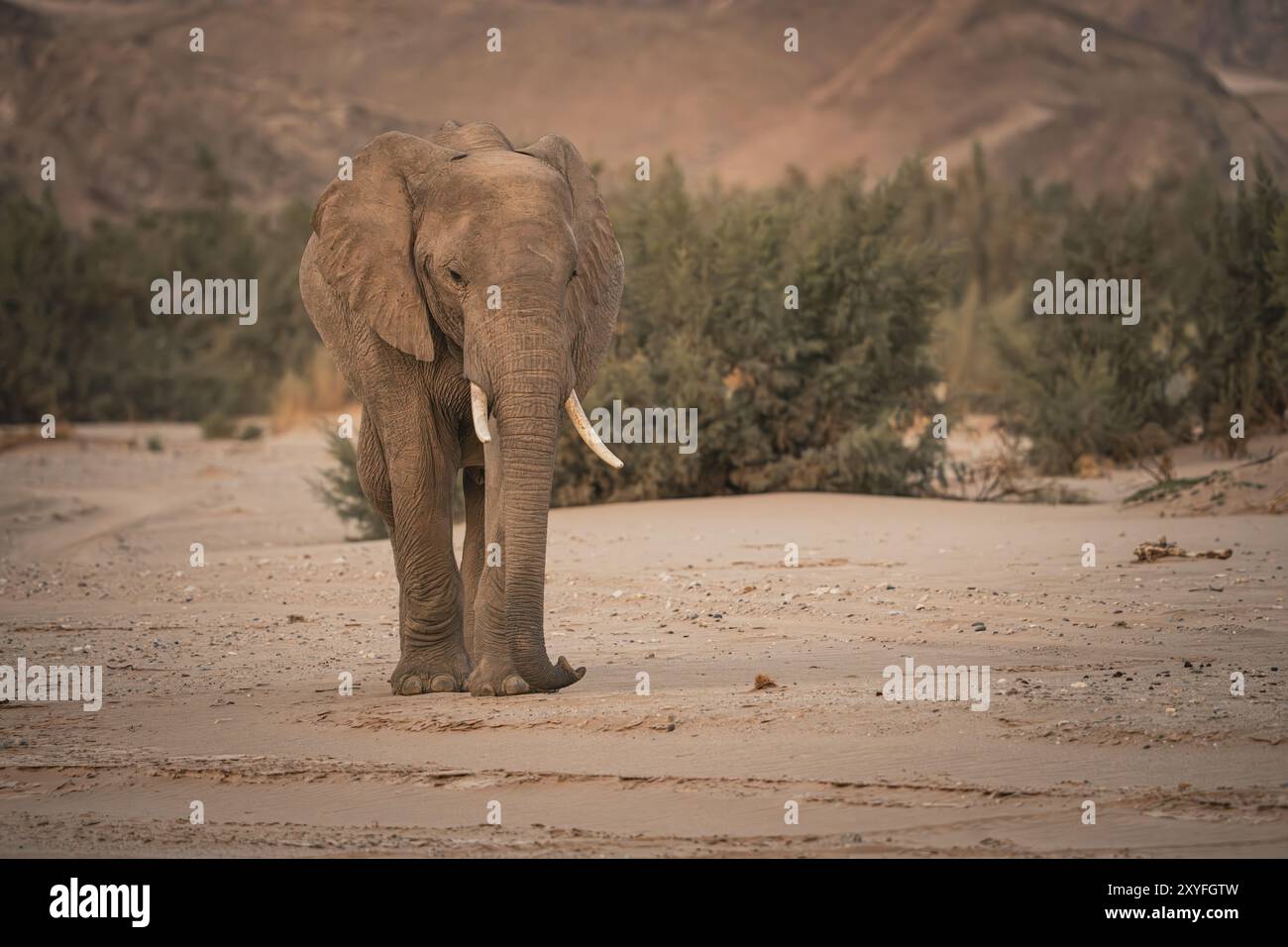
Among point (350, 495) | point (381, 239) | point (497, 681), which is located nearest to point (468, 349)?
point (381, 239)

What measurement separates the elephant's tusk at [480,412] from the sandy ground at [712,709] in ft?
4.03

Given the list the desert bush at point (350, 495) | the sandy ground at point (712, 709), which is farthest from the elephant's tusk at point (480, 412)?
the desert bush at point (350, 495)

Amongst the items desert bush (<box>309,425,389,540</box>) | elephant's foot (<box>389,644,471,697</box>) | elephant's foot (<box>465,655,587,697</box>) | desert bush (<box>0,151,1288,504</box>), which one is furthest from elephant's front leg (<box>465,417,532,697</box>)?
desert bush (<box>309,425,389,540</box>)

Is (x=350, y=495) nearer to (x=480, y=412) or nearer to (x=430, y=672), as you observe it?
(x=430, y=672)

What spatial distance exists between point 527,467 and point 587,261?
117 cm

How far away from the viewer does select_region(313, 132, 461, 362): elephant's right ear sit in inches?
322

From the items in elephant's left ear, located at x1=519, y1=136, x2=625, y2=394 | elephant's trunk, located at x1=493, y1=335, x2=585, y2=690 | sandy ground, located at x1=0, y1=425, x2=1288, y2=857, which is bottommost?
sandy ground, located at x1=0, y1=425, x2=1288, y2=857

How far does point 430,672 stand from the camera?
8.60 m

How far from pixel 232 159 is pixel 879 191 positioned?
264ft

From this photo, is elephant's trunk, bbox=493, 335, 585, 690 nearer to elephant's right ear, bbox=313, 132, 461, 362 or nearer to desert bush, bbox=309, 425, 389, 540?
elephant's right ear, bbox=313, 132, 461, 362

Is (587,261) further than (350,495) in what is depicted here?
No

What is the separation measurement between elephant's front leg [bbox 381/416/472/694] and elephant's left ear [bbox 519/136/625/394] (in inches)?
31.2

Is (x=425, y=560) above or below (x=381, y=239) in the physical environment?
below
